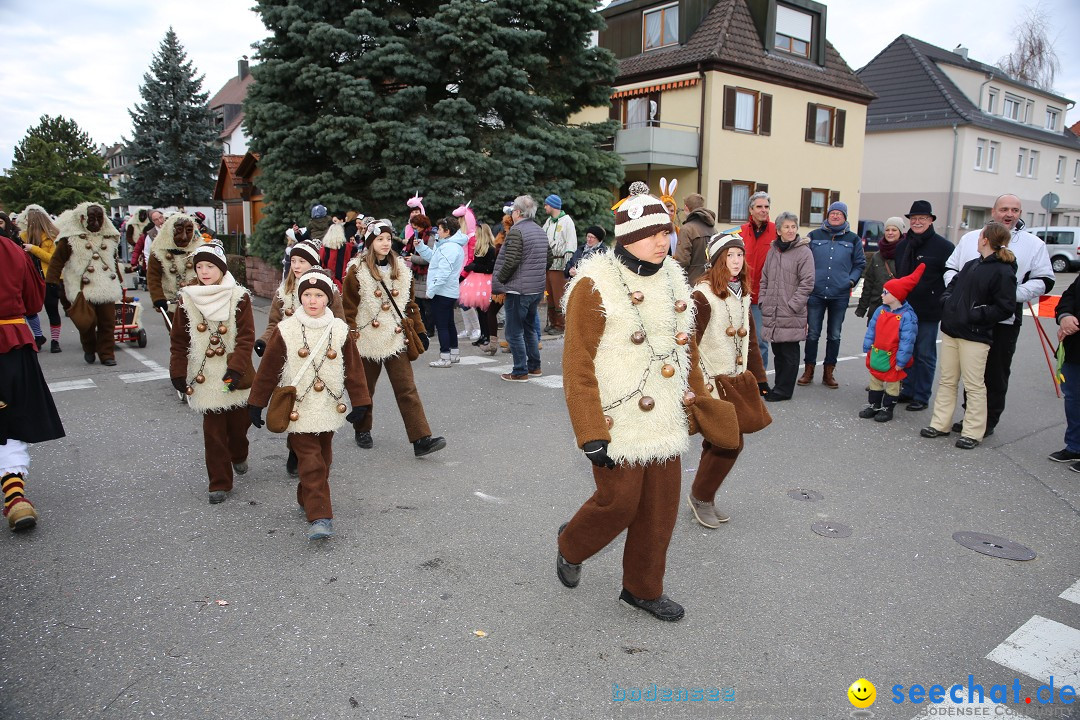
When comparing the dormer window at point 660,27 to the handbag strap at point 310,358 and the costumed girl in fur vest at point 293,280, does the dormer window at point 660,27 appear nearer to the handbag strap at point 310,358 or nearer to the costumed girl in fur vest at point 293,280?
the costumed girl in fur vest at point 293,280

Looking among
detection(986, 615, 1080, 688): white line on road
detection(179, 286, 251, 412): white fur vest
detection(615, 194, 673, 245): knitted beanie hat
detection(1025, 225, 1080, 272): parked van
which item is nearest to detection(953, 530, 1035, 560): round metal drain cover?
detection(986, 615, 1080, 688): white line on road

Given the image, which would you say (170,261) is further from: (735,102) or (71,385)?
(735,102)

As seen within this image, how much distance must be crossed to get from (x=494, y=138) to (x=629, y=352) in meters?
11.5

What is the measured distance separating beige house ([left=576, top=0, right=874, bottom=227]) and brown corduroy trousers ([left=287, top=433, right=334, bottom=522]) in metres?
21.4

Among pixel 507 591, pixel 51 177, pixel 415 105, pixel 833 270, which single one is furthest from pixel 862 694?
pixel 51 177

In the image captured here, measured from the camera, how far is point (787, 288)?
7.58 meters

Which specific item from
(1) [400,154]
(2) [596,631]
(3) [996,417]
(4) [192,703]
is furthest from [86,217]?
(3) [996,417]

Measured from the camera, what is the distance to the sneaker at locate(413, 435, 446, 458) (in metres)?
5.87

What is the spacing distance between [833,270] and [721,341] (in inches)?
177

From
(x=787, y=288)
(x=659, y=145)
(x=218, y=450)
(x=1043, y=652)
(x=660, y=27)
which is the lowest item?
(x=1043, y=652)

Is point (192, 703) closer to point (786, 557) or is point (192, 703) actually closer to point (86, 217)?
point (786, 557)

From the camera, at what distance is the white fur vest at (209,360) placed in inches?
194

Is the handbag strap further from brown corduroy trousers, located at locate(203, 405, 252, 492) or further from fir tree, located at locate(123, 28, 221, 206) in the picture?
fir tree, located at locate(123, 28, 221, 206)

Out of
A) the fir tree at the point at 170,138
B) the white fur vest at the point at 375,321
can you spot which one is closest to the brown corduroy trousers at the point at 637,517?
the white fur vest at the point at 375,321
